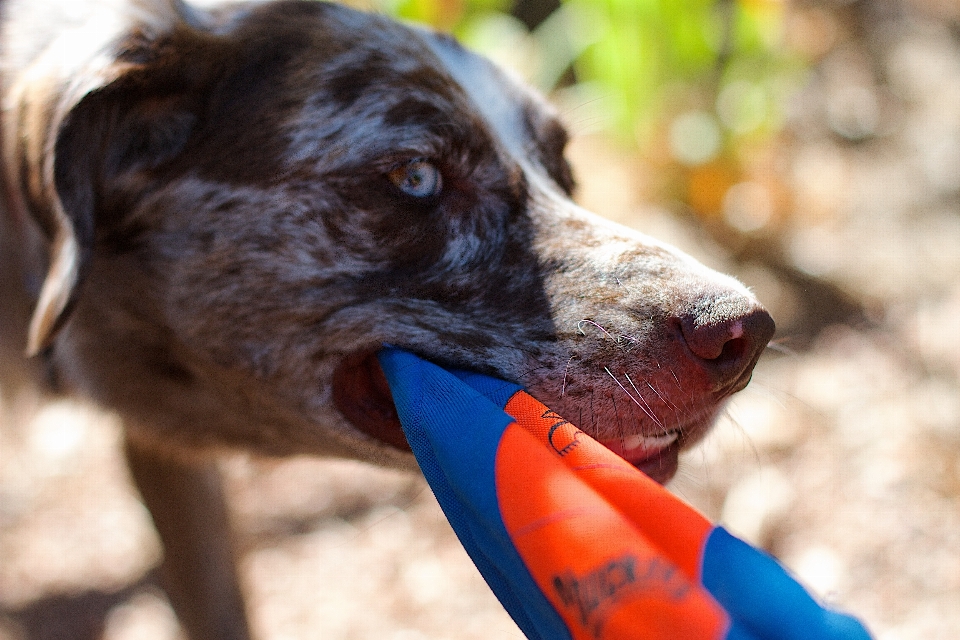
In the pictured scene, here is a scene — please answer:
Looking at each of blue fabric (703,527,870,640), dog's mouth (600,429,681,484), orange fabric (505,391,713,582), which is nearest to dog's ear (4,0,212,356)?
orange fabric (505,391,713,582)

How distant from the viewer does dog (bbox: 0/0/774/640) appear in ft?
5.25

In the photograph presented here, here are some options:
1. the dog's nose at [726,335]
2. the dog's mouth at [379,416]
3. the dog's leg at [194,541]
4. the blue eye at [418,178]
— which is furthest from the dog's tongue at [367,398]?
the dog's leg at [194,541]

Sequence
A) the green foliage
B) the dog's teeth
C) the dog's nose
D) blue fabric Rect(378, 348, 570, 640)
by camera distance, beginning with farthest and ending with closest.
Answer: the green foliage, the dog's teeth, the dog's nose, blue fabric Rect(378, 348, 570, 640)

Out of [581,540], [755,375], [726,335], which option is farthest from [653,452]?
[755,375]

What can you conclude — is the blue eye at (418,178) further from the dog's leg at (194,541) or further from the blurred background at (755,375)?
the dog's leg at (194,541)

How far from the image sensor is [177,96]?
1.83m

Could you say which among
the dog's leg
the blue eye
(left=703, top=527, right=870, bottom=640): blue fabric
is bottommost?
the dog's leg

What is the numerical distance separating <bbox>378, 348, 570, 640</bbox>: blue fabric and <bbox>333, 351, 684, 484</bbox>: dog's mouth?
190 mm

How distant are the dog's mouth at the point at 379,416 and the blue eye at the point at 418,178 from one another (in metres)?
0.36

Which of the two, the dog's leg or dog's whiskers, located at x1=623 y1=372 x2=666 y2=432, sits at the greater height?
dog's whiskers, located at x1=623 y1=372 x2=666 y2=432

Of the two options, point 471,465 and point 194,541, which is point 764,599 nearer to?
point 471,465

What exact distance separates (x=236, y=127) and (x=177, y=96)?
0.16m

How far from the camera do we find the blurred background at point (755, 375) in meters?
3.00

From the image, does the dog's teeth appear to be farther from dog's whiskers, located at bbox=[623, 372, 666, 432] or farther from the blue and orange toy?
the blue and orange toy
